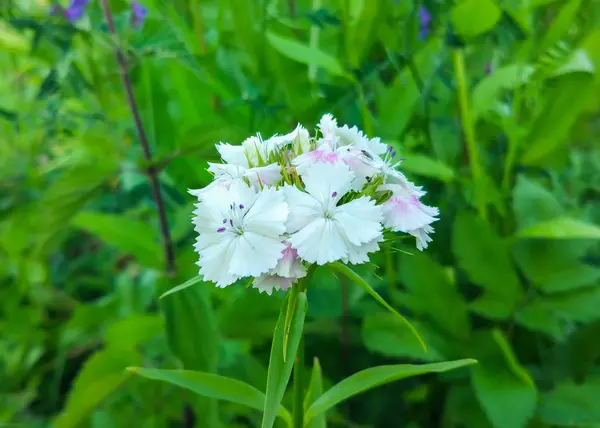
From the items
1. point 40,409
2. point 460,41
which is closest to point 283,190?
point 460,41

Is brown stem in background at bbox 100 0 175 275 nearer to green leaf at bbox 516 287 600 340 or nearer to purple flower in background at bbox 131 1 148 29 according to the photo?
purple flower in background at bbox 131 1 148 29

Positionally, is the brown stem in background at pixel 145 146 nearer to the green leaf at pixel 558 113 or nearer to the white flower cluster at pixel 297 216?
the white flower cluster at pixel 297 216

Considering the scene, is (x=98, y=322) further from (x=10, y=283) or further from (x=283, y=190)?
(x=283, y=190)

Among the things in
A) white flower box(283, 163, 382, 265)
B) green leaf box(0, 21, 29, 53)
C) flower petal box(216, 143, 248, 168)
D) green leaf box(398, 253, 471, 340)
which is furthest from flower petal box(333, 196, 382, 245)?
green leaf box(0, 21, 29, 53)

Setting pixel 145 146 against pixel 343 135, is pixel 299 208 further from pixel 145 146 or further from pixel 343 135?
pixel 145 146

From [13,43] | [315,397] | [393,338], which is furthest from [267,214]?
[13,43]

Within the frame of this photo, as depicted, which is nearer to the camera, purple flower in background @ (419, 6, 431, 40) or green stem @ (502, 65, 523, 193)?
green stem @ (502, 65, 523, 193)

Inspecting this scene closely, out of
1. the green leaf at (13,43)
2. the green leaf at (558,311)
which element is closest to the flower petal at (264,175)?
the green leaf at (558,311)
